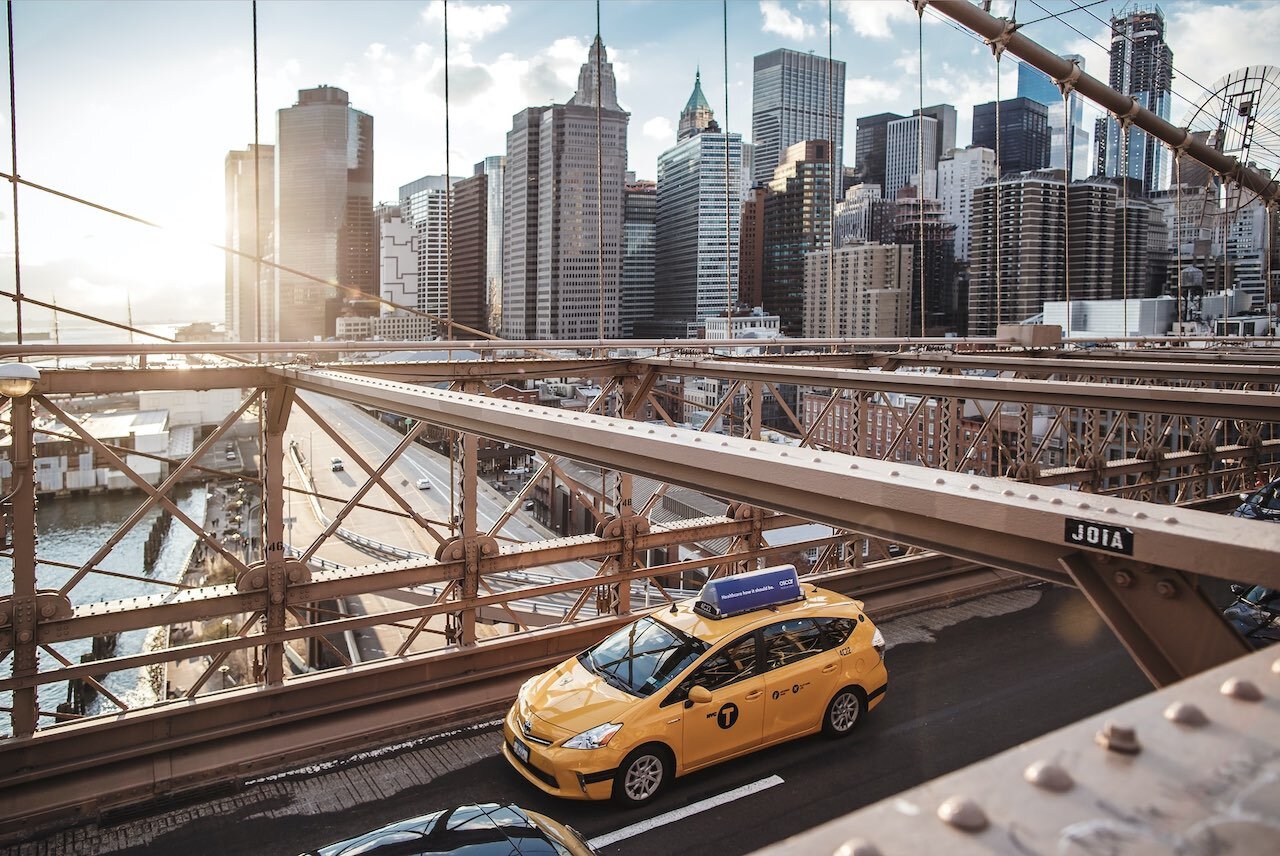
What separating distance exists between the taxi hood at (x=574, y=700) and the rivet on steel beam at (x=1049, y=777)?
17.6 ft

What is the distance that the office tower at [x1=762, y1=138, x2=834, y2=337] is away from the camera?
4519cm

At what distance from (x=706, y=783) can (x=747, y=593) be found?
1.51 meters

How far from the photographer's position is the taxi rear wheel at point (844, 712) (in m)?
7.54

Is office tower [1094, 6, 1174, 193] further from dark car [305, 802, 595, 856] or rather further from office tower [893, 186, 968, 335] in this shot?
dark car [305, 802, 595, 856]

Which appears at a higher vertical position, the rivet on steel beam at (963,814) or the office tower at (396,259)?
the office tower at (396,259)

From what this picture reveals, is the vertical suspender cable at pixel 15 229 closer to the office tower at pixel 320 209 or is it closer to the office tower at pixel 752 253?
the office tower at pixel 320 209

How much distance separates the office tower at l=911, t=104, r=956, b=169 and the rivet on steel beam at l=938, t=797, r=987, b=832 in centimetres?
17338

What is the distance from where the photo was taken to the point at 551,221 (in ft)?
62.1

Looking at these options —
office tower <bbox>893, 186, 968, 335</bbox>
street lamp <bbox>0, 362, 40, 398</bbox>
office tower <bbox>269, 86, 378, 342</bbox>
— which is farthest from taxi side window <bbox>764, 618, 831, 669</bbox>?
office tower <bbox>893, 186, 968, 335</bbox>

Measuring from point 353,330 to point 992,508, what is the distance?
38.2 feet

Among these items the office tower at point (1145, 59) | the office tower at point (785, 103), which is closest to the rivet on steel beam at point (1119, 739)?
the office tower at point (1145, 59)

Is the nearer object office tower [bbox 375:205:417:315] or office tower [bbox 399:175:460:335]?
office tower [bbox 375:205:417:315]

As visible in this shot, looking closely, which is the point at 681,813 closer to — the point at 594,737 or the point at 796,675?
the point at 594,737

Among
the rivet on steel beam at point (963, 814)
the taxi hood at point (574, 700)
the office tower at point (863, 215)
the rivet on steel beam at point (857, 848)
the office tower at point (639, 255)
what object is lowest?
the taxi hood at point (574, 700)
